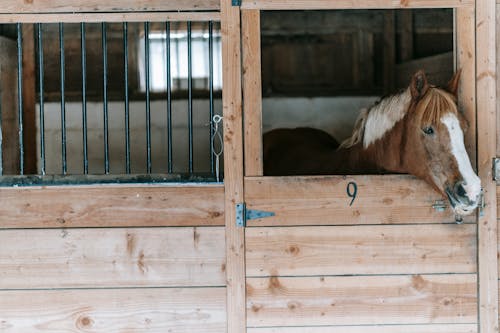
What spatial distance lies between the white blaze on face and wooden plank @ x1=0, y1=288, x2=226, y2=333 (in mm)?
920

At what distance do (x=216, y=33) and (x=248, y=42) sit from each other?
290cm

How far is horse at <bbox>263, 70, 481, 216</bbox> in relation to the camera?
224 cm

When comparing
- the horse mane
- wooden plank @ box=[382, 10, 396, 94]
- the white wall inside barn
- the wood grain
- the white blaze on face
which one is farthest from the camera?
wooden plank @ box=[382, 10, 396, 94]

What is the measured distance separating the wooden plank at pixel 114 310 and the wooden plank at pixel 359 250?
8.9 inches

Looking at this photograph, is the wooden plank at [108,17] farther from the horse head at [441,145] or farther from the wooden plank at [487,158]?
the wooden plank at [487,158]

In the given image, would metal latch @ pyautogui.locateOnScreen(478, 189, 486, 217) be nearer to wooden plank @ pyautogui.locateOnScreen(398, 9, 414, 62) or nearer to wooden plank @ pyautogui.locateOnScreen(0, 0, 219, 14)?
wooden plank @ pyautogui.locateOnScreen(0, 0, 219, 14)

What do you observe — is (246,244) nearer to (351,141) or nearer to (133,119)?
(351,141)

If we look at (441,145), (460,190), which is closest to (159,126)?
(441,145)

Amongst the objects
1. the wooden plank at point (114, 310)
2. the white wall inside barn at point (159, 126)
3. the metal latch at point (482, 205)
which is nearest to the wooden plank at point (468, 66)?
the metal latch at point (482, 205)

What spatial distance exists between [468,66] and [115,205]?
1364 mm

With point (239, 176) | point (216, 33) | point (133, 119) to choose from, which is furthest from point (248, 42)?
point (216, 33)

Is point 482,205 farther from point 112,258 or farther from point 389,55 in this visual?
point 389,55

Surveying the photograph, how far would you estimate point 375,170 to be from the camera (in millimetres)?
2846

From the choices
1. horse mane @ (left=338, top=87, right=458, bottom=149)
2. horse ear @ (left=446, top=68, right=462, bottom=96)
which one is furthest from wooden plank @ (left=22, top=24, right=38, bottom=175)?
horse ear @ (left=446, top=68, right=462, bottom=96)
